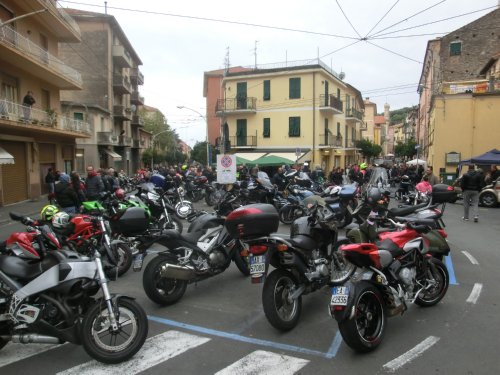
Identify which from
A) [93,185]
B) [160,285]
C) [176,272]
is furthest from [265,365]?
[93,185]

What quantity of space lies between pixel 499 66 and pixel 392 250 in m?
26.3

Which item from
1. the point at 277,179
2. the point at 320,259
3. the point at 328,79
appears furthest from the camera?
the point at 328,79

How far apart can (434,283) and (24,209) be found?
16.3 meters

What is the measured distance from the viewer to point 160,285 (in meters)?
4.96

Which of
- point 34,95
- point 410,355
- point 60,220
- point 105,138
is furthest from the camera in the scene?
point 105,138

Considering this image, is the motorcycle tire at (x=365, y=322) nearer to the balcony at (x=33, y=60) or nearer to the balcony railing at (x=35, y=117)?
the balcony railing at (x=35, y=117)

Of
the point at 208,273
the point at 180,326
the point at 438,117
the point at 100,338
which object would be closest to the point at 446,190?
the point at 208,273

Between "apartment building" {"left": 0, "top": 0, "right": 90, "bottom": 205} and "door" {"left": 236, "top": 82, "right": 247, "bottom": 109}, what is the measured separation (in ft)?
49.8

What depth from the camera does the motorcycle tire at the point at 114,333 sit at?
345cm

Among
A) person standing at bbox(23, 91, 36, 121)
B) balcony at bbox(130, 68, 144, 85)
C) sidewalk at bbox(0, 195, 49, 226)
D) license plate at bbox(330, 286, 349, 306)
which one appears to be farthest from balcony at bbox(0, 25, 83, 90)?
balcony at bbox(130, 68, 144, 85)

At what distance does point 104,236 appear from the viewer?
504 cm

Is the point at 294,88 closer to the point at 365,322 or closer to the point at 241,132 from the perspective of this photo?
the point at 241,132

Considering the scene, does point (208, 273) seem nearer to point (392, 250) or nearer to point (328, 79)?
point (392, 250)

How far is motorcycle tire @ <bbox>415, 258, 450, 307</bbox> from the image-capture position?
4829 mm
